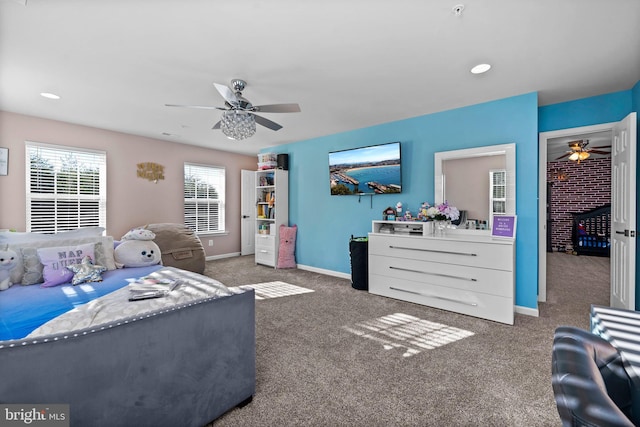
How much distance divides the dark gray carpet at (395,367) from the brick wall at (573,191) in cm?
444

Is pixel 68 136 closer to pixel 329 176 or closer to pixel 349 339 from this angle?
pixel 329 176

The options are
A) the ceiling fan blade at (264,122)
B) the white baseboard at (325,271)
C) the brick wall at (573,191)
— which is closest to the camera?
the ceiling fan blade at (264,122)

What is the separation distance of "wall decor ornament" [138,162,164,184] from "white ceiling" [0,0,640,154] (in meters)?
1.52

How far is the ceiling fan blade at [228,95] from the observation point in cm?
232

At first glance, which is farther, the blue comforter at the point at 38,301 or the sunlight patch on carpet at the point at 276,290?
the sunlight patch on carpet at the point at 276,290

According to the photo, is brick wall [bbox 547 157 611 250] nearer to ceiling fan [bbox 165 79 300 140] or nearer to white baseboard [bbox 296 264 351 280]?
white baseboard [bbox 296 264 351 280]

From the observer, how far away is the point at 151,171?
17.0ft

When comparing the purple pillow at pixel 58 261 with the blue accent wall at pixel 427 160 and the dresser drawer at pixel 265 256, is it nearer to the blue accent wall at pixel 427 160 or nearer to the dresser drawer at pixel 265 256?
the dresser drawer at pixel 265 256

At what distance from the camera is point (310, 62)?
2.47 metres

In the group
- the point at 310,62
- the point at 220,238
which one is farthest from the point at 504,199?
the point at 220,238

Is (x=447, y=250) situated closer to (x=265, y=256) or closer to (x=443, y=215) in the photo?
(x=443, y=215)

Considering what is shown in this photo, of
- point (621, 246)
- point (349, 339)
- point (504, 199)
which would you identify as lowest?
point (349, 339)

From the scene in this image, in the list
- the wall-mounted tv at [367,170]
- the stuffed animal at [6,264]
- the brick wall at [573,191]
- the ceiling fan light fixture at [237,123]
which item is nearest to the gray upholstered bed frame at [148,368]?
the ceiling fan light fixture at [237,123]

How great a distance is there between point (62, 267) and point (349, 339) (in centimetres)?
260
